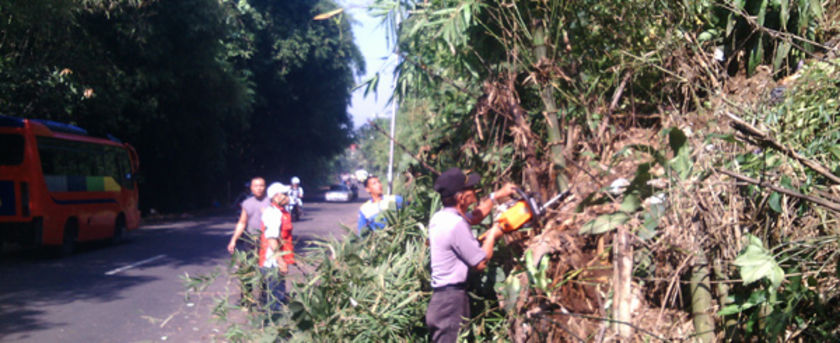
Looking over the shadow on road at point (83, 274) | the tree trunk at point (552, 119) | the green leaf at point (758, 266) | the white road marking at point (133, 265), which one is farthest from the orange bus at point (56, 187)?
the green leaf at point (758, 266)

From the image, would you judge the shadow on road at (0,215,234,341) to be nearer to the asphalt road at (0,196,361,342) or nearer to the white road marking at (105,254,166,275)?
the asphalt road at (0,196,361,342)

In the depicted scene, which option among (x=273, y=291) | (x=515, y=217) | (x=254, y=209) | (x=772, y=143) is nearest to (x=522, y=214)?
(x=515, y=217)

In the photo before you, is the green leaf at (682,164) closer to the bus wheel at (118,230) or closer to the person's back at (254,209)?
the person's back at (254,209)

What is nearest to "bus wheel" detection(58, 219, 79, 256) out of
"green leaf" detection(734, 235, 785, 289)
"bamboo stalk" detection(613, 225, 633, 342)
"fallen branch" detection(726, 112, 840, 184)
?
"bamboo stalk" detection(613, 225, 633, 342)

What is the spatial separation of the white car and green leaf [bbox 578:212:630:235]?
47.7 m

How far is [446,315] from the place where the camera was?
14.1 ft

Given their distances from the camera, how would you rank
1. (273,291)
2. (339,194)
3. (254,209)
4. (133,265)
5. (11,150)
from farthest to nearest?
(339,194)
(11,150)
(133,265)
(254,209)
(273,291)

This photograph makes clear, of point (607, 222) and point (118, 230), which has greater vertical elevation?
point (607, 222)

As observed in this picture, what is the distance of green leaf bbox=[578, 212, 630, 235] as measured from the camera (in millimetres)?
3590

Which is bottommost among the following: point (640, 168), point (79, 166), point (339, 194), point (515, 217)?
point (339, 194)

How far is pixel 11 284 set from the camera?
1063 cm

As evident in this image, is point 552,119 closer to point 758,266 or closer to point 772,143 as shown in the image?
point 758,266

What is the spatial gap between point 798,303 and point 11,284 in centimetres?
1097

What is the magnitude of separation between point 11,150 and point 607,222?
1331 centimetres
